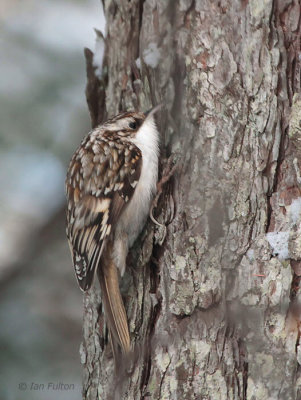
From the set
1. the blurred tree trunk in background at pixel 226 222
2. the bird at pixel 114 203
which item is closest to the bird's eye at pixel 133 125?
the bird at pixel 114 203

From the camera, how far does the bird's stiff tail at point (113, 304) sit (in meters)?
2.27

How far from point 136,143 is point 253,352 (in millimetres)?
938

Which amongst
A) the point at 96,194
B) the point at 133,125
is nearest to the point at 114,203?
the point at 96,194

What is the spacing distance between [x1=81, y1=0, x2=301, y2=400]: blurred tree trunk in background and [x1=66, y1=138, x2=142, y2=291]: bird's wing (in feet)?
0.57

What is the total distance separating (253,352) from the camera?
6.56 feet

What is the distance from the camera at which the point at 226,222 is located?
2.08 metres

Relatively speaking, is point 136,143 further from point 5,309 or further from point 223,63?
point 5,309

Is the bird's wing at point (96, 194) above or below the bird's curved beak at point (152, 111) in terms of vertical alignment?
below

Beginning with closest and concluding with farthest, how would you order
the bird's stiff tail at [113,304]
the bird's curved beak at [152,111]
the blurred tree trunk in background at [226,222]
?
the blurred tree trunk in background at [226,222] < the bird's stiff tail at [113,304] < the bird's curved beak at [152,111]

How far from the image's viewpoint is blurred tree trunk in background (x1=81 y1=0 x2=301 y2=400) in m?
2.00

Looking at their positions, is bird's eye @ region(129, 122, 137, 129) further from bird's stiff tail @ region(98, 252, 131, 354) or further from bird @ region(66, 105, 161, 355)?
bird's stiff tail @ region(98, 252, 131, 354)

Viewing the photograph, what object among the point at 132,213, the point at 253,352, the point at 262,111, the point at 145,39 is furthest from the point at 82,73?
the point at 253,352

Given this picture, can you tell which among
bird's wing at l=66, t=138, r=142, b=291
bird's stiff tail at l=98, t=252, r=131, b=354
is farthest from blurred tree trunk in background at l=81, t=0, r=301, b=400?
bird's wing at l=66, t=138, r=142, b=291

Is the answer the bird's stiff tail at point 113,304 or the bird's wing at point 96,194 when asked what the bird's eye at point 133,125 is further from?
the bird's stiff tail at point 113,304
